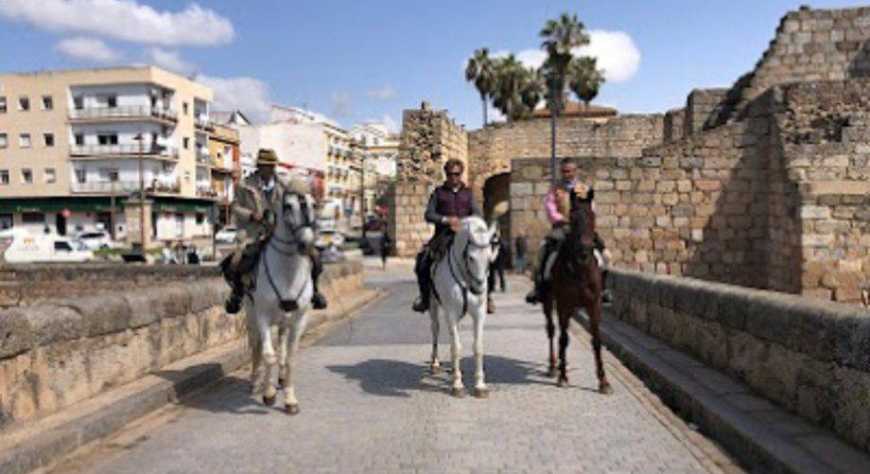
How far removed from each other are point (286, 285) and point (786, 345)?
4122mm

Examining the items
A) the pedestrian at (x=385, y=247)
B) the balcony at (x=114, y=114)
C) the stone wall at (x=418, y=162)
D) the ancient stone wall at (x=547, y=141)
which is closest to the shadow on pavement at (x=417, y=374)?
the pedestrian at (x=385, y=247)

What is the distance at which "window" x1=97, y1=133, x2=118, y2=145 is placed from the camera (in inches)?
2458

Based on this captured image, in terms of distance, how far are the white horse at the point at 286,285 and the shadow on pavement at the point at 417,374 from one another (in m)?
1.11

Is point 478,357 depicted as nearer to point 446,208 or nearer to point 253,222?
point 446,208

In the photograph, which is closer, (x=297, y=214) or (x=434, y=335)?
(x=297, y=214)

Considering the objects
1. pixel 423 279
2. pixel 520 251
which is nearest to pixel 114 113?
pixel 520 251

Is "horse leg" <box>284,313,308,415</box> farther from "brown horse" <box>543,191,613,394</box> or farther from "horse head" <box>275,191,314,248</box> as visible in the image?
"brown horse" <box>543,191,613,394</box>

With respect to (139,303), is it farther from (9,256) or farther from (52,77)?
(52,77)

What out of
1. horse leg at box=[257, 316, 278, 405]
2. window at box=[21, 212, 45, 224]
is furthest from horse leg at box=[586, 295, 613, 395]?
window at box=[21, 212, 45, 224]

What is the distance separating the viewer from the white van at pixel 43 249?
3462cm

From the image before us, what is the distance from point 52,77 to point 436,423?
216ft

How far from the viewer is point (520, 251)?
2272 cm

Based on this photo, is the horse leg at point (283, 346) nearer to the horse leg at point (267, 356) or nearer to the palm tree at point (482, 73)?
the horse leg at point (267, 356)

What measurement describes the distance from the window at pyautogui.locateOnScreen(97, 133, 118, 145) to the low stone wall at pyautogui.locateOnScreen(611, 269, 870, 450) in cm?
6167
